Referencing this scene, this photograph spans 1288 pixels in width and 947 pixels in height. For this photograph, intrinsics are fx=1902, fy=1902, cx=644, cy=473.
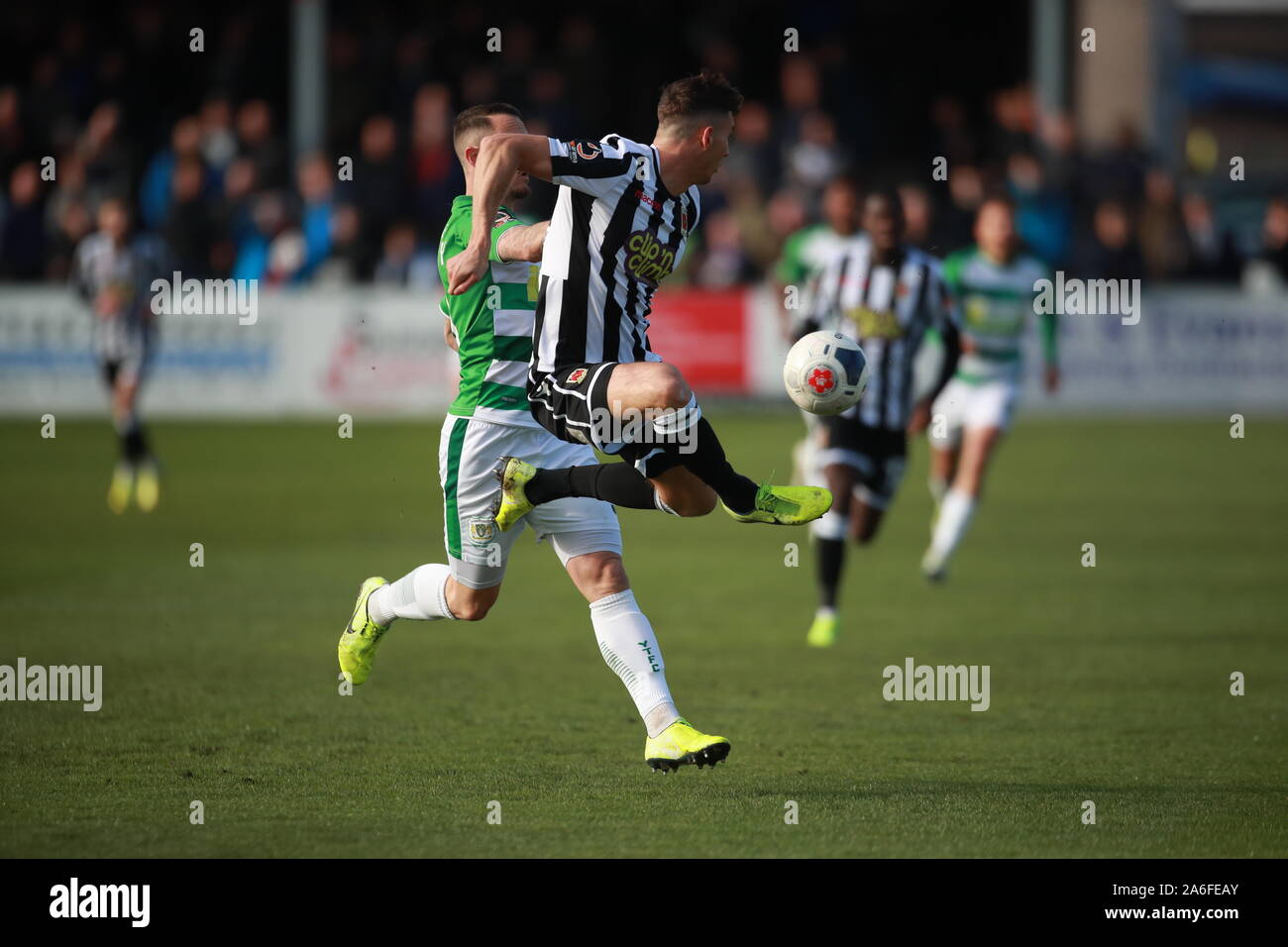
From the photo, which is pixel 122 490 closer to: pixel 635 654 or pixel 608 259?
pixel 635 654

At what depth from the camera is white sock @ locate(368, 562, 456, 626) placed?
7.04 meters

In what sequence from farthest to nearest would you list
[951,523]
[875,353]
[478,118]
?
[951,523]
[875,353]
[478,118]

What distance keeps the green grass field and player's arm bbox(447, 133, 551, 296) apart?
5.54 ft

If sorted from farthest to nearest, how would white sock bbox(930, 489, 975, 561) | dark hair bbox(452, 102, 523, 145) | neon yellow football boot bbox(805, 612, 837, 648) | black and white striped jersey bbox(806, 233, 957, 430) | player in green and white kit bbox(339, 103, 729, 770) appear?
white sock bbox(930, 489, 975, 561) < black and white striped jersey bbox(806, 233, 957, 430) < neon yellow football boot bbox(805, 612, 837, 648) < dark hair bbox(452, 102, 523, 145) < player in green and white kit bbox(339, 103, 729, 770)

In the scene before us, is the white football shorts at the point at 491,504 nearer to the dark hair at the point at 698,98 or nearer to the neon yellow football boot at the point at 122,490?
the dark hair at the point at 698,98

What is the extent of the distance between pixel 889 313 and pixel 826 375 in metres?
Answer: 3.47

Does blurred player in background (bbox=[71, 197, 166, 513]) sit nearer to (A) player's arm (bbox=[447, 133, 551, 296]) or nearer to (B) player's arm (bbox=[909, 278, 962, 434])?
(B) player's arm (bbox=[909, 278, 962, 434])

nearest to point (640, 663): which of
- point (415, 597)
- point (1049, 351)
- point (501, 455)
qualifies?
point (501, 455)

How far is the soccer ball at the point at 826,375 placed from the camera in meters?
6.60

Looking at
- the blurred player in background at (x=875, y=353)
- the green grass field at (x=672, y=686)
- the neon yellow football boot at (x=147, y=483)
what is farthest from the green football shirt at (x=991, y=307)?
the neon yellow football boot at (x=147, y=483)

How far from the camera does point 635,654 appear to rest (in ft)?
21.1

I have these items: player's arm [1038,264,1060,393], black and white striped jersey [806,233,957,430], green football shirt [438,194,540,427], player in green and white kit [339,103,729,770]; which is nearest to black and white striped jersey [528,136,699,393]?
player in green and white kit [339,103,729,770]

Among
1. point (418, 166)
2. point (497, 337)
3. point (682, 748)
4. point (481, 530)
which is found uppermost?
point (418, 166)
